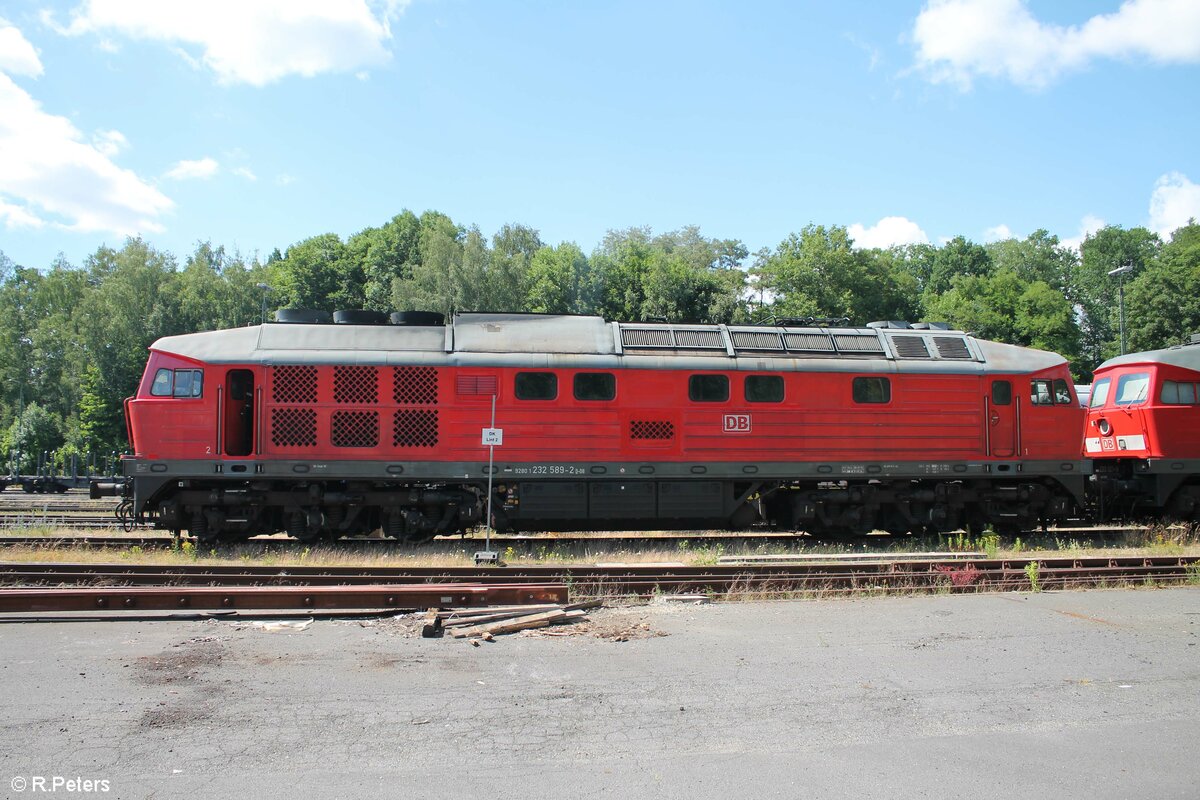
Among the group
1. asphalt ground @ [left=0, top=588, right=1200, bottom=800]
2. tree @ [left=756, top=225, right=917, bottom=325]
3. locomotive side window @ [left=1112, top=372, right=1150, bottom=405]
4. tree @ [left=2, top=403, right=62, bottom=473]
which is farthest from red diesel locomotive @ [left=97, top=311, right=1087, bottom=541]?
tree @ [left=2, top=403, right=62, bottom=473]

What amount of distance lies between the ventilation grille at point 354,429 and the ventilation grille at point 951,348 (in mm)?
10897

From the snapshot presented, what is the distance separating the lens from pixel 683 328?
50.0ft

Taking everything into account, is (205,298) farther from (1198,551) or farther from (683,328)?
(1198,551)

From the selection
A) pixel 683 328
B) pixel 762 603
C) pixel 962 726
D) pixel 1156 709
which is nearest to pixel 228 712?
Answer: pixel 962 726

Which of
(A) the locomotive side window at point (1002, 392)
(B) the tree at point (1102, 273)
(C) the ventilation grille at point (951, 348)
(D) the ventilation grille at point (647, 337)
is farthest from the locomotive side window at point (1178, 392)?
(B) the tree at point (1102, 273)

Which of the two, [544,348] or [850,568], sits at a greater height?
[544,348]

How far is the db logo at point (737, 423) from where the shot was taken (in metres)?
14.7

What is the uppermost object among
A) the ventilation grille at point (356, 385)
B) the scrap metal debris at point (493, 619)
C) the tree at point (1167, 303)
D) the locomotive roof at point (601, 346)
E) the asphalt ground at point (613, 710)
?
the tree at point (1167, 303)

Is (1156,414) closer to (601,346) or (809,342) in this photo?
(809,342)

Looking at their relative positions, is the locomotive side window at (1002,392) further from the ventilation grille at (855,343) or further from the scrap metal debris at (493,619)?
the scrap metal debris at (493,619)

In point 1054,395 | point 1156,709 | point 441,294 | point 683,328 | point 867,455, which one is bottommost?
point 1156,709

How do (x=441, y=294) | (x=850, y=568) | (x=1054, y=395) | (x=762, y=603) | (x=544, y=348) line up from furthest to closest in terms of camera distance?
(x=441, y=294) → (x=1054, y=395) → (x=544, y=348) → (x=850, y=568) → (x=762, y=603)

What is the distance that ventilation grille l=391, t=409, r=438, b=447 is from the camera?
14.0m

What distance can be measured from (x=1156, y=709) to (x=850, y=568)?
18.9 feet
